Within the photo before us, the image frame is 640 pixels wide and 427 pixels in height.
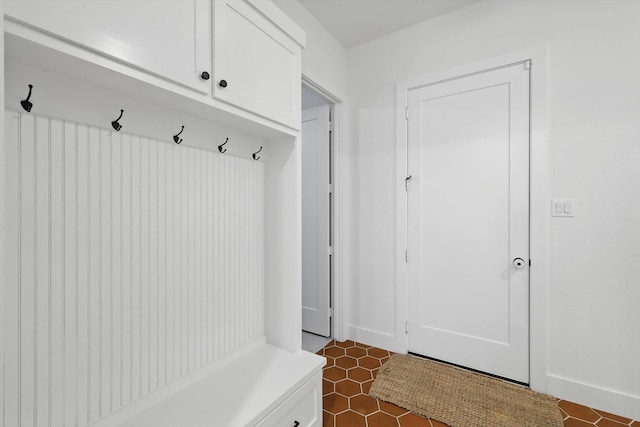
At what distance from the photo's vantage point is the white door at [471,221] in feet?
6.54

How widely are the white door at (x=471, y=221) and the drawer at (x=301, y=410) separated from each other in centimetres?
118

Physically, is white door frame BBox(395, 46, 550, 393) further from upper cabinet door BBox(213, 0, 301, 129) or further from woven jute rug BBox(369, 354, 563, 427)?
upper cabinet door BBox(213, 0, 301, 129)

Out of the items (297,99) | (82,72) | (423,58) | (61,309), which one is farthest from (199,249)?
(423,58)

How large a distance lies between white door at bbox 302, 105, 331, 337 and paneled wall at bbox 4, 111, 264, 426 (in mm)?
1317

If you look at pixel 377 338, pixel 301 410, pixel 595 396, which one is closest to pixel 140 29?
pixel 301 410

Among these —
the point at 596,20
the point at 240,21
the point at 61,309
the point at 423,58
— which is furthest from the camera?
the point at 423,58

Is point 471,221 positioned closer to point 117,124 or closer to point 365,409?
point 365,409

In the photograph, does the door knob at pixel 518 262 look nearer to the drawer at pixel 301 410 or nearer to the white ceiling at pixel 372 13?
the drawer at pixel 301 410

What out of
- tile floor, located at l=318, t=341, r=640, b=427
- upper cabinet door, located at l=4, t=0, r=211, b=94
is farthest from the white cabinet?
tile floor, located at l=318, t=341, r=640, b=427

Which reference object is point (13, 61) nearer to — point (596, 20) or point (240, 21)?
point (240, 21)

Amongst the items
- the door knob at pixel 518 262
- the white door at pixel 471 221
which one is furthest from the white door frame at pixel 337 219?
the door knob at pixel 518 262

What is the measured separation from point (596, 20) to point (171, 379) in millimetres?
2935

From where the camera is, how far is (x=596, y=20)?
5.82ft

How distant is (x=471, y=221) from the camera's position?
2.15 meters
